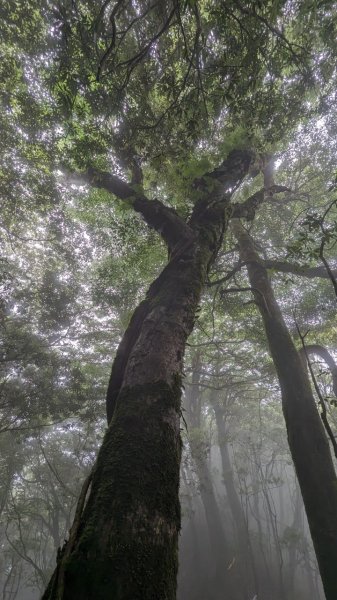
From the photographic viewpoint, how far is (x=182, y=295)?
12.3ft

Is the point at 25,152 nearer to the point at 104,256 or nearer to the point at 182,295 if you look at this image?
the point at 104,256

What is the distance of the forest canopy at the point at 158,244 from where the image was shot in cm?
222

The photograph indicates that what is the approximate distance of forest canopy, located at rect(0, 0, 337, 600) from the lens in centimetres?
222

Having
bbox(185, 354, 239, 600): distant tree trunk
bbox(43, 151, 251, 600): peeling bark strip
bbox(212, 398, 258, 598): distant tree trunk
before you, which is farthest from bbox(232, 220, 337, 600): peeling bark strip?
bbox(212, 398, 258, 598): distant tree trunk

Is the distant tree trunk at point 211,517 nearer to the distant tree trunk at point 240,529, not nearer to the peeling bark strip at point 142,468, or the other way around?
the distant tree trunk at point 240,529

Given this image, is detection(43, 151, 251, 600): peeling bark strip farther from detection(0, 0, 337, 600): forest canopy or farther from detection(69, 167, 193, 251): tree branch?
detection(69, 167, 193, 251): tree branch

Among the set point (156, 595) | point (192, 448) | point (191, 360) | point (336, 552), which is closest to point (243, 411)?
point (192, 448)

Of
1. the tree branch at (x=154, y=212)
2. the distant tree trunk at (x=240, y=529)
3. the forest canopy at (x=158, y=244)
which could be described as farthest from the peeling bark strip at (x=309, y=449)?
the distant tree trunk at (x=240, y=529)

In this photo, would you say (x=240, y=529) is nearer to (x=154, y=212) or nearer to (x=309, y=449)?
(x=309, y=449)

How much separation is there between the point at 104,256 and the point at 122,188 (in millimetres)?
7888

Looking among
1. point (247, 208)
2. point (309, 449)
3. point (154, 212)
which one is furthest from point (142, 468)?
point (247, 208)

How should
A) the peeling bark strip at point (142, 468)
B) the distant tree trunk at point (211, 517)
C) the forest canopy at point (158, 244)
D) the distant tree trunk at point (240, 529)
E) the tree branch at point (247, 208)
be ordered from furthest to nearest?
the distant tree trunk at point (211, 517), the distant tree trunk at point (240, 529), the tree branch at point (247, 208), the forest canopy at point (158, 244), the peeling bark strip at point (142, 468)

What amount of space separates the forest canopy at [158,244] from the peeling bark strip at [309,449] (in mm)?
28

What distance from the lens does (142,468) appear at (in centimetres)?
211
